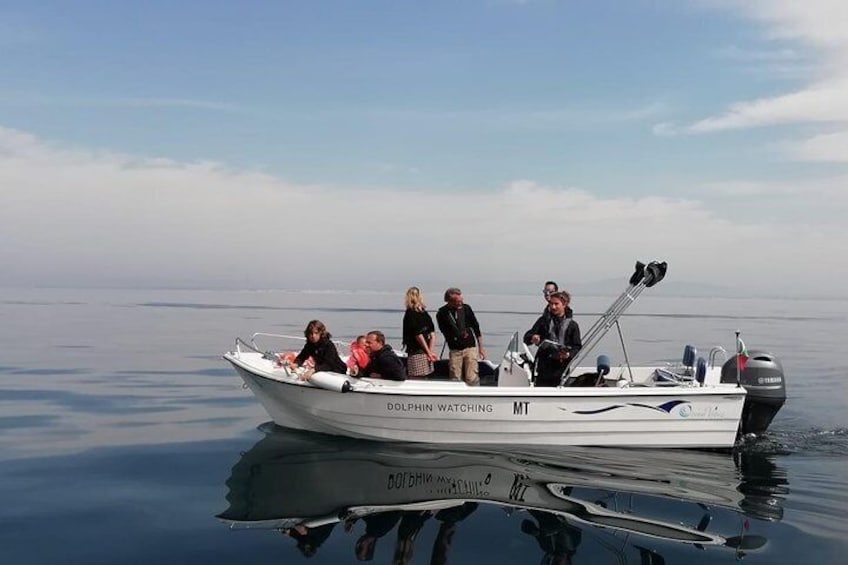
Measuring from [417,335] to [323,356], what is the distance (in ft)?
4.54

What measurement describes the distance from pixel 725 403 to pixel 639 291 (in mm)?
1908

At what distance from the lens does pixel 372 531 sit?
6723mm

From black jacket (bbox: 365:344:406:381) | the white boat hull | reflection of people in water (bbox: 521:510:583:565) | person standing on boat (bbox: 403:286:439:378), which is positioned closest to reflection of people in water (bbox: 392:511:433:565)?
reflection of people in water (bbox: 521:510:583:565)

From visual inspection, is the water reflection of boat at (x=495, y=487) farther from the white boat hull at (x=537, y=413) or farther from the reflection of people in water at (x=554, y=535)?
the white boat hull at (x=537, y=413)

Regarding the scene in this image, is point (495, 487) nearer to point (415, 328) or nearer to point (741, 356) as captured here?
point (415, 328)

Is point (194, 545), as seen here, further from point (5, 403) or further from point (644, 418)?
point (5, 403)

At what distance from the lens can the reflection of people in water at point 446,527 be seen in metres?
6.10

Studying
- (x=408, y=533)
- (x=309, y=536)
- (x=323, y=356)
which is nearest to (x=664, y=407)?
(x=323, y=356)

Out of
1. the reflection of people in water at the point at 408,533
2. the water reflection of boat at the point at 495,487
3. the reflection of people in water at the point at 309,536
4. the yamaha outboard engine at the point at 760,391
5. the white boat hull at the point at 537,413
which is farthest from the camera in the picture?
the yamaha outboard engine at the point at 760,391

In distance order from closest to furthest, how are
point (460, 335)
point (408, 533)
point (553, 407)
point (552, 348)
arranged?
1. point (408, 533)
2. point (553, 407)
3. point (552, 348)
4. point (460, 335)

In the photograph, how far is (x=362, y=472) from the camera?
8.98 metres

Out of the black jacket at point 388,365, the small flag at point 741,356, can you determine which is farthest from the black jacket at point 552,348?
the small flag at point 741,356

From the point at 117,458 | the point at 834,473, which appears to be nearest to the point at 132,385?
the point at 117,458

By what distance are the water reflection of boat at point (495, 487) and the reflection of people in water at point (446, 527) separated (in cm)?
4
